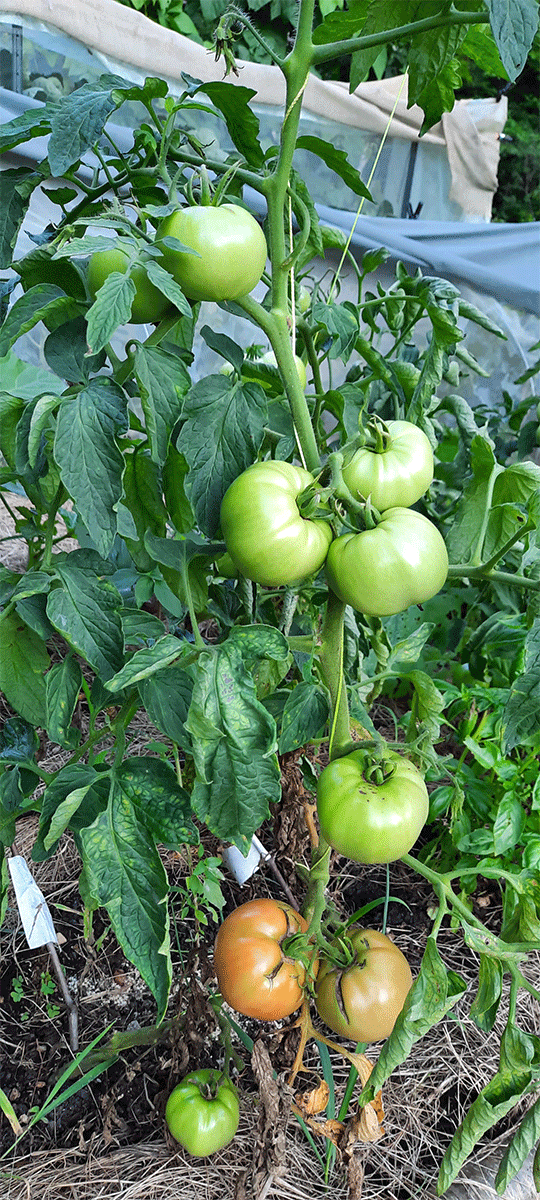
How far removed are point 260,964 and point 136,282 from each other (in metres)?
0.62

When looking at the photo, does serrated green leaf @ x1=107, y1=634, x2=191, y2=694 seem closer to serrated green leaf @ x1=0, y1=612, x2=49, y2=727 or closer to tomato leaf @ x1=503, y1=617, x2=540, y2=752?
serrated green leaf @ x1=0, y1=612, x2=49, y2=727

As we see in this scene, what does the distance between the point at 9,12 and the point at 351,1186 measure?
8.21 ft

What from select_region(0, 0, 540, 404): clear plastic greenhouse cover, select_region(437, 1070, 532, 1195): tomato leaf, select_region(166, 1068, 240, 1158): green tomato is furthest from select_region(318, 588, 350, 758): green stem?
select_region(0, 0, 540, 404): clear plastic greenhouse cover

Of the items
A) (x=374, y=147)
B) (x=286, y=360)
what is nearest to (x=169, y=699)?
(x=286, y=360)

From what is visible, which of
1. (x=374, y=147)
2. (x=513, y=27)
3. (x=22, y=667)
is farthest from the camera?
(x=374, y=147)

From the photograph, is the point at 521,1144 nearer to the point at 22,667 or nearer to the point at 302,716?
the point at 302,716

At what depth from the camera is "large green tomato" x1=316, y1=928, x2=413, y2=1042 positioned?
31.7 inches

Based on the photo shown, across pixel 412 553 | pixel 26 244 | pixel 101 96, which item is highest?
pixel 101 96

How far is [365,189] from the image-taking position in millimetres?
787

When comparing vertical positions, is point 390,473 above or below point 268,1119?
above

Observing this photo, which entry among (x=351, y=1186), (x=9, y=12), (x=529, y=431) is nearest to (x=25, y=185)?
(x=351, y=1186)

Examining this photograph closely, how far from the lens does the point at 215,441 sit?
0.61 meters

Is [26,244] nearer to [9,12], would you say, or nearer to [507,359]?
[9,12]

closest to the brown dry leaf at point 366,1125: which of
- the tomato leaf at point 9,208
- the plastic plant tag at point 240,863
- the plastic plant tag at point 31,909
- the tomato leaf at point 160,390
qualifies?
the plastic plant tag at point 240,863
